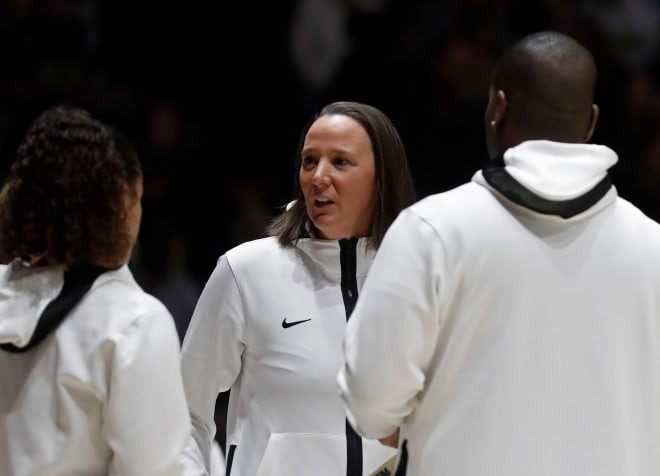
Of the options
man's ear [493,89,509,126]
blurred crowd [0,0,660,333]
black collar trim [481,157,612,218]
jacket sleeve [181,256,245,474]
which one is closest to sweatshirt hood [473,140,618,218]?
black collar trim [481,157,612,218]

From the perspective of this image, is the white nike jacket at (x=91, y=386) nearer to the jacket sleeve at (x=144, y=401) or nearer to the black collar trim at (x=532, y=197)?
the jacket sleeve at (x=144, y=401)

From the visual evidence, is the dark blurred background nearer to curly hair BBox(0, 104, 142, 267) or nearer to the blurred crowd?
the blurred crowd

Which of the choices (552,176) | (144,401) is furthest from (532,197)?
(144,401)

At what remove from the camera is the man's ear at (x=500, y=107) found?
2.82 meters

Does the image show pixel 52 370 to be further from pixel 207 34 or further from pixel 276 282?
pixel 207 34

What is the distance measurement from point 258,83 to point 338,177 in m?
4.01

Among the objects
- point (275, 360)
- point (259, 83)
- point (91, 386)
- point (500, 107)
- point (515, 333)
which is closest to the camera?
point (91, 386)

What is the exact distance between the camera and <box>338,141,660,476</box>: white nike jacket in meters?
2.67

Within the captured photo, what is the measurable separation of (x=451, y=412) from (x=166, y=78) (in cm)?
509

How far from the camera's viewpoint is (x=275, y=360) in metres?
3.46

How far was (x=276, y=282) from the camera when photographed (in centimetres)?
356

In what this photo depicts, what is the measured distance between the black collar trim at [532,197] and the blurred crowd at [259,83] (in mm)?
3927

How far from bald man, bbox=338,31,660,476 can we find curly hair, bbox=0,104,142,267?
0.55 meters

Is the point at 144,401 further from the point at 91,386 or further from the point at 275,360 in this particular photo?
the point at 275,360
